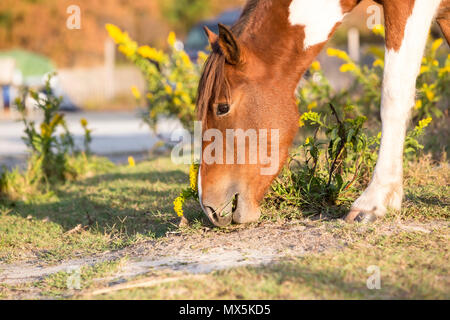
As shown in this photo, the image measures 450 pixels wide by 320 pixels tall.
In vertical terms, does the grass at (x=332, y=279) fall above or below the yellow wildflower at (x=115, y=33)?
below

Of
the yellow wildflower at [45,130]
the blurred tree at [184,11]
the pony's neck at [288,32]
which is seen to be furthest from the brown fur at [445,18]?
the blurred tree at [184,11]

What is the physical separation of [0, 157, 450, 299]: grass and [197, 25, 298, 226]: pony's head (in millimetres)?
319

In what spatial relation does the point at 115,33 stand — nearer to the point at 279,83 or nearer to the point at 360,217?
the point at 279,83

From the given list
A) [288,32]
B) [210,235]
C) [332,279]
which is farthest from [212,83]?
[332,279]

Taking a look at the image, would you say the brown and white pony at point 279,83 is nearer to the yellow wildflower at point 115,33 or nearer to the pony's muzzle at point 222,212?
the pony's muzzle at point 222,212

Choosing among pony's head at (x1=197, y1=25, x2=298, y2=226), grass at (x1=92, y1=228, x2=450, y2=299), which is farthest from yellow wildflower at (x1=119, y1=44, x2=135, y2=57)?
grass at (x1=92, y1=228, x2=450, y2=299)

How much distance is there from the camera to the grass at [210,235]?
2.33m

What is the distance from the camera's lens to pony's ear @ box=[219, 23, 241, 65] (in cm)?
292

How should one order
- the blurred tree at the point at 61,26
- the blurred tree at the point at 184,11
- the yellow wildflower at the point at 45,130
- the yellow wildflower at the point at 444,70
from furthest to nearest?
1. the blurred tree at the point at 184,11
2. the blurred tree at the point at 61,26
3. the yellow wildflower at the point at 45,130
4. the yellow wildflower at the point at 444,70

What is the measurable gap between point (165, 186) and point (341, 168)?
1775 millimetres

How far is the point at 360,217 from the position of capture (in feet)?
10.4

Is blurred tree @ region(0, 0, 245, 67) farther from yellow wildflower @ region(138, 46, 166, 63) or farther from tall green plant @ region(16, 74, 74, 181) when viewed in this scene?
tall green plant @ region(16, 74, 74, 181)

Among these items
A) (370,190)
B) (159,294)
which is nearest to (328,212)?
(370,190)
